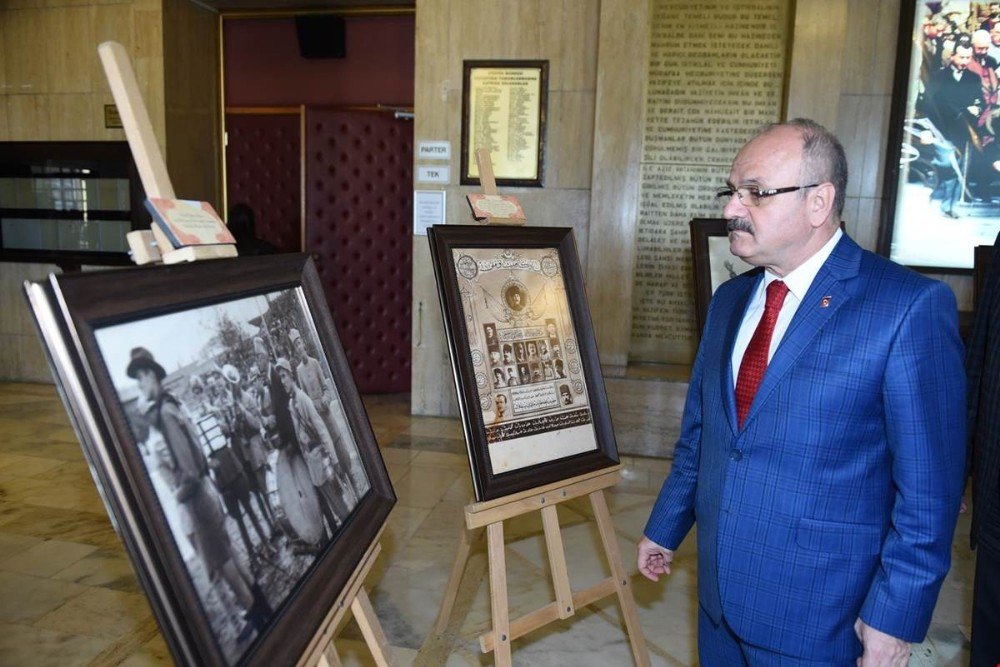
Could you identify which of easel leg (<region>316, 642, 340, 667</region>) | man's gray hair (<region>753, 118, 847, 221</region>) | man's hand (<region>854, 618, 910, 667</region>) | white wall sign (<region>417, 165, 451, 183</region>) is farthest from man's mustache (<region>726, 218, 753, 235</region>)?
white wall sign (<region>417, 165, 451, 183</region>)

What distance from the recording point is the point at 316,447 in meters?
1.31

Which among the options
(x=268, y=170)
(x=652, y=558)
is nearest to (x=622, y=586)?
(x=652, y=558)

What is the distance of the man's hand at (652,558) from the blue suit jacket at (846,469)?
0.95 feet

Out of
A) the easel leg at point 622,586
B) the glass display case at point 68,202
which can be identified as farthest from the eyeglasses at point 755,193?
the glass display case at point 68,202

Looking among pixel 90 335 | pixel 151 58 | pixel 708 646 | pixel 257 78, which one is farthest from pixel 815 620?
pixel 257 78

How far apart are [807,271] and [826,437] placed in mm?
351

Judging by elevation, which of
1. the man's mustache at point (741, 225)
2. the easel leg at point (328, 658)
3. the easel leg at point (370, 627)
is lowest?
the easel leg at point (370, 627)

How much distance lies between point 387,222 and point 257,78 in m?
2.05

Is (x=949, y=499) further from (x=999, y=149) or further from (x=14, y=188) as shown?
(x=14, y=188)

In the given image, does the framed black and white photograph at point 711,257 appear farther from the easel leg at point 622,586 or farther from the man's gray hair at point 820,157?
the man's gray hair at point 820,157

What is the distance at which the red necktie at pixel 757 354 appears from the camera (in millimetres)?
1500

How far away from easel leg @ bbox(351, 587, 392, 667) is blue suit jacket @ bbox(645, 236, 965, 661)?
745 millimetres

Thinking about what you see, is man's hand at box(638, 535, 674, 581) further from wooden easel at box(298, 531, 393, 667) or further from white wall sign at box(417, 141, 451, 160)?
white wall sign at box(417, 141, 451, 160)

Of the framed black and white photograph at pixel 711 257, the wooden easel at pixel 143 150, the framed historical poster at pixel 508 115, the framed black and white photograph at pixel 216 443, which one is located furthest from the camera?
the framed historical poster at pixel 508 115
